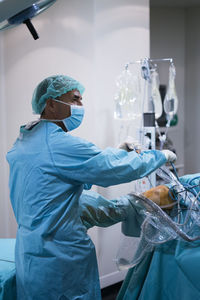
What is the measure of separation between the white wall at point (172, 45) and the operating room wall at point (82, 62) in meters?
1.67

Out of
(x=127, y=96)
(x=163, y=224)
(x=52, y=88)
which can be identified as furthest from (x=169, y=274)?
(x=127, y=96)

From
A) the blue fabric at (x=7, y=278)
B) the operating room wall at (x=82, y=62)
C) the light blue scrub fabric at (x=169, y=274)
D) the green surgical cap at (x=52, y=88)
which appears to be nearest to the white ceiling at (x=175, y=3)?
the operating room wall at (x=82, y=62)

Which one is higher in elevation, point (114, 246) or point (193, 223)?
point (193, 223)

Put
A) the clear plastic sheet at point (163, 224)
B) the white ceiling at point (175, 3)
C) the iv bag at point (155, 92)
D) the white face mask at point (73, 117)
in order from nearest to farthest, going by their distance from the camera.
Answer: the clear plastic sheet at point (163, 224), the white face mask at point (73, 117), the iv bag at point (155, 92), the white ceiling at point (175, 3)

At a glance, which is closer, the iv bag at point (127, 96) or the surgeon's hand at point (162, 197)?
the surgeon's hand at point (162, 197)

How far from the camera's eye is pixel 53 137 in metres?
1.53

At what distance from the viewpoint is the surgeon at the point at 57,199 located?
1.47 metres

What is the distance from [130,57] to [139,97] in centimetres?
40

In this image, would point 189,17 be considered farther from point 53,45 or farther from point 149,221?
point 149,221

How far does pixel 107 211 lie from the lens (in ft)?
6.02

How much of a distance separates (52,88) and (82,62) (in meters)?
0.94

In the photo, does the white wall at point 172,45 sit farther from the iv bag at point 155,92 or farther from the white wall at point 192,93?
the iv bag at point 155,92

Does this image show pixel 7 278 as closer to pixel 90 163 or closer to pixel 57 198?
pixel 57 198

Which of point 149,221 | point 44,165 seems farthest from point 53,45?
point 149,221
